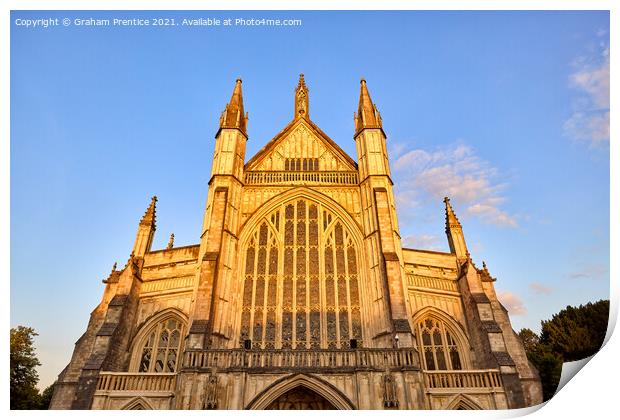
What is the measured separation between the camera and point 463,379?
1435 cm

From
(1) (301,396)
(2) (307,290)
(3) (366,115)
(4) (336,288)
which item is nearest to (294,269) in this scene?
(2) (307,290)

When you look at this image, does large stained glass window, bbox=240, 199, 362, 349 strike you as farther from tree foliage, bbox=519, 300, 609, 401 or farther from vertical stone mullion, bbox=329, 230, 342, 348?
tree foliage, bbox=519, 300, 609, 401

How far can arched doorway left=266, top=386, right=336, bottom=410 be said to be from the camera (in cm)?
1335

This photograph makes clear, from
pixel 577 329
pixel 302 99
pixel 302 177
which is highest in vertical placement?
pixel 302 99

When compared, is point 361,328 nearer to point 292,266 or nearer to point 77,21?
point 292,266

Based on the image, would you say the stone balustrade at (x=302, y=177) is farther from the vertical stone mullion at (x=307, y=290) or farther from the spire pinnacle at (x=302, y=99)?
the spire pinnacle at (x=302, y=99)

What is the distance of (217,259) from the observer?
16406mm

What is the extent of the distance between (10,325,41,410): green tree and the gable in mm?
11790

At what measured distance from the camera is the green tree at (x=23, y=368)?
13005mm

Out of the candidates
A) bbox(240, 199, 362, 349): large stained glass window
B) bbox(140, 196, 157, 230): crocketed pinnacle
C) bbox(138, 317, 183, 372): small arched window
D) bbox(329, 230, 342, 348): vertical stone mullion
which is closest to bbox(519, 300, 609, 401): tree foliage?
bbox(240, 199, 362, 349): large stained glass window

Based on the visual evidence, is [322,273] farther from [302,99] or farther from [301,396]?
[302,99]

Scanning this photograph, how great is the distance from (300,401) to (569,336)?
17.7m

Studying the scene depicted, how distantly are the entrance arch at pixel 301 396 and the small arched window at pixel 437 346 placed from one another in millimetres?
5282
